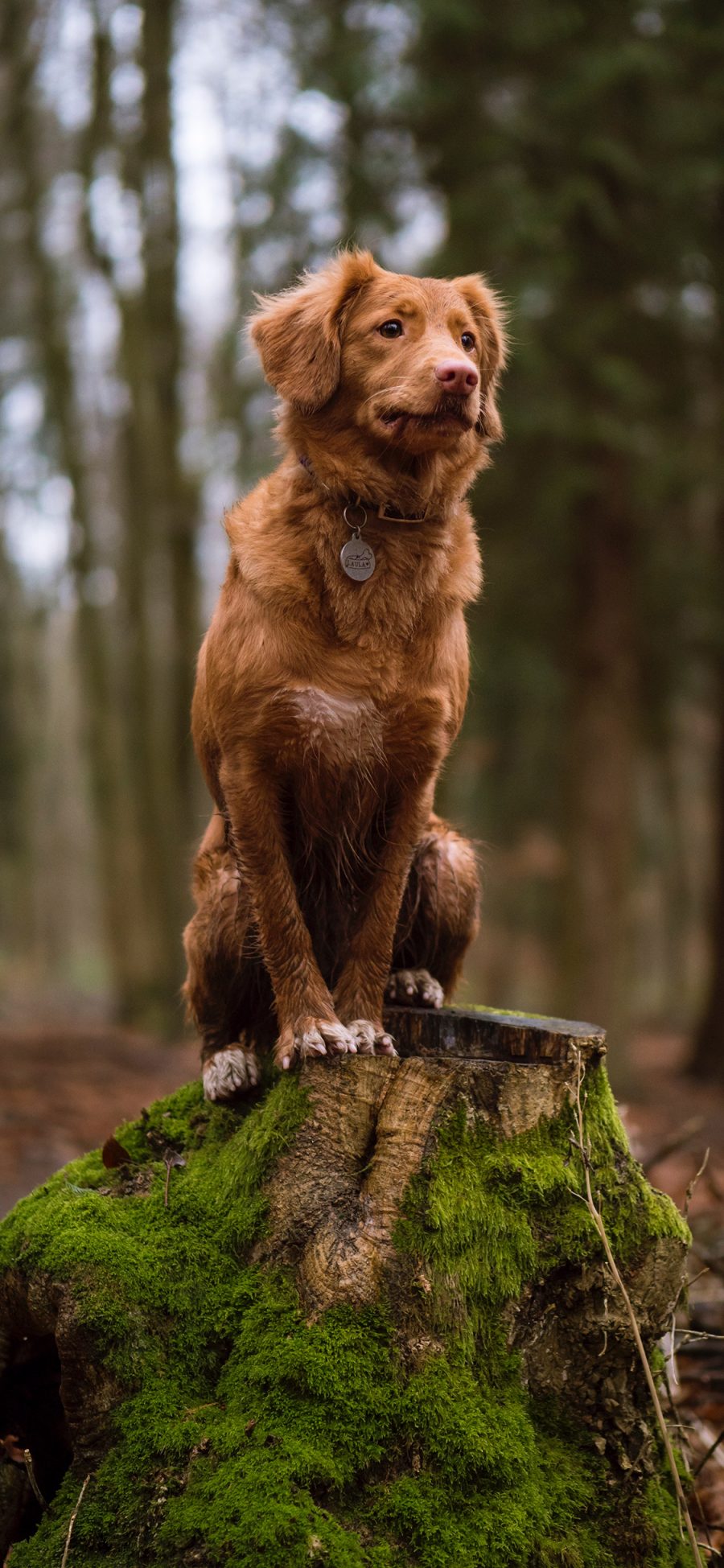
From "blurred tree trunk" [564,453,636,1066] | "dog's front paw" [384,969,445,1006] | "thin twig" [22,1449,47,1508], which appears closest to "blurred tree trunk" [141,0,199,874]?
"blurred tree trunk" [564,453,636,1066]

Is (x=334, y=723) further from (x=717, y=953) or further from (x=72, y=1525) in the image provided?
(x=717, y=953)

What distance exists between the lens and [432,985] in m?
3.99

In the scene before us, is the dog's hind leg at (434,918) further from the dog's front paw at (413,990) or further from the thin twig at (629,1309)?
the thin twig at (629,1309)

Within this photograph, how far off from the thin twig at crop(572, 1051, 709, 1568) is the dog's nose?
1751 millimetres

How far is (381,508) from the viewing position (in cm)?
344

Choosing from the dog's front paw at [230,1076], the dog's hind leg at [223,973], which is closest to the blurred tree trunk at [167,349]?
the dog's hind leg at [223,973]

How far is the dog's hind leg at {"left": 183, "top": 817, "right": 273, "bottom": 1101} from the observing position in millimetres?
3790

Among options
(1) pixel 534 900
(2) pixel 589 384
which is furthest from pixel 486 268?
(1) pixel 534 900

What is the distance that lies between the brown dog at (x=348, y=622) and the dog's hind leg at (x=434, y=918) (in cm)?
28

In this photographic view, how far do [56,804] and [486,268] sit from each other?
24.8 m

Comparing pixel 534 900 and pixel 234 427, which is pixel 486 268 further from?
pixel 534 900

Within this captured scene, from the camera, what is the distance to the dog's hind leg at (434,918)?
13.1 feet

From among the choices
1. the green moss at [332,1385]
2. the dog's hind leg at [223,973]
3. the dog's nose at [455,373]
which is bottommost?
the green moss at [332,1385]

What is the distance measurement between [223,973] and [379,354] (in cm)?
190
